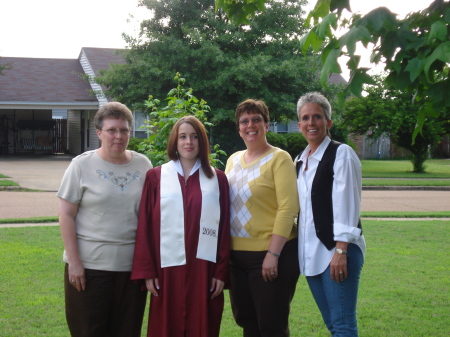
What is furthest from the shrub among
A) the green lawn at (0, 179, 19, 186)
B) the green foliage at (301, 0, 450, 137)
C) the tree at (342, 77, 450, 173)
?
the green foliage at (301, 0, 450, 137)

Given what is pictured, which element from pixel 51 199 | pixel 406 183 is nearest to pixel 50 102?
pixel 51 199

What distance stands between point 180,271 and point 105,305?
0.55 metres

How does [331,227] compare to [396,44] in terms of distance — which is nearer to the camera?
[396,44]

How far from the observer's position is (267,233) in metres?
3.71

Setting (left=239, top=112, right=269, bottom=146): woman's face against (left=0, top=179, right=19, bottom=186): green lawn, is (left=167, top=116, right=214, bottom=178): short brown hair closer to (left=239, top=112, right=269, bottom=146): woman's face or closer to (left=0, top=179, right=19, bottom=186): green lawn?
(left=239, top=112, right=269, bottom=146): woman's face

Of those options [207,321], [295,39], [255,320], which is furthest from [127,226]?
[295,39]

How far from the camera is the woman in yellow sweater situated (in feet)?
11.9

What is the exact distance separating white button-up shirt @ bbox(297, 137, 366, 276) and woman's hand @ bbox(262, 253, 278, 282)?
0.18 metres

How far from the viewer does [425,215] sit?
499 inches

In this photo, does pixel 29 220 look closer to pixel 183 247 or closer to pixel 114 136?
pixel 114 136

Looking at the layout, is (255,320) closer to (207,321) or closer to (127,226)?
(207,321)

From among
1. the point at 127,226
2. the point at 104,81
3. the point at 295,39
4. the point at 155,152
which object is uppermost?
the point at 295,39

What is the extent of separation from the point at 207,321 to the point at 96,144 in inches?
1073

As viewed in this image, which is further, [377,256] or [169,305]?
[377,256]
